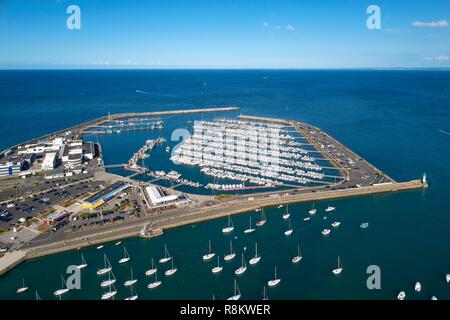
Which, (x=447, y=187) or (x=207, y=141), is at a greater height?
(x=207, y=141)

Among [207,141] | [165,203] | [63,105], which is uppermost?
→ [63,105]

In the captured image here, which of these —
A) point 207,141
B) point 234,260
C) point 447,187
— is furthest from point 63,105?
point 447,187

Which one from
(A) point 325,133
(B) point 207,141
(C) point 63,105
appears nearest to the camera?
(B) point 207,141

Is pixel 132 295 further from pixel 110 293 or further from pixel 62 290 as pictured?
pixel 62 290

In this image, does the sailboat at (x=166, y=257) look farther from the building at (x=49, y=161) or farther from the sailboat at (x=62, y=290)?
the building at (x=49, y=161)

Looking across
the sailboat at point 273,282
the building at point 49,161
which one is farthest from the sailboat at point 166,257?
the building at point 49,161

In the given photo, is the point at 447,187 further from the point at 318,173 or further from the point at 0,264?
the point at 0,264
